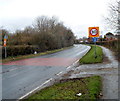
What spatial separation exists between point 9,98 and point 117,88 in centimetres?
449

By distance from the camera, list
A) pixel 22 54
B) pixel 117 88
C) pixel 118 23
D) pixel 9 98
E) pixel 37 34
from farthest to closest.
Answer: pixel 37 34, pixel 22 54, pixel 118 23, pixel 117 88, pixel 9 98

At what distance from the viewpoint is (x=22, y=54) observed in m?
26.2

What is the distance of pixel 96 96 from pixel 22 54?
22096 mm

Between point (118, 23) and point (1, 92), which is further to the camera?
point (118, 23)

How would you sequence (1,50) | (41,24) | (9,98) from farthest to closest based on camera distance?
(41,24) → (1,50) → (9,98)

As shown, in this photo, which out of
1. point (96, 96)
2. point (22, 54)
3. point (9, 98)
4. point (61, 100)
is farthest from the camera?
point (22, 54)

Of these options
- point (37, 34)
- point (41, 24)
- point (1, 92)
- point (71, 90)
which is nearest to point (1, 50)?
point (37, 34)

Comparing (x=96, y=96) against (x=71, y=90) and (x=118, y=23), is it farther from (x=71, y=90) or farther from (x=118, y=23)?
(x=118, y=23)

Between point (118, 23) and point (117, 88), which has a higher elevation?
point (118, 23)

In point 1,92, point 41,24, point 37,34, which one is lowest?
point 1,92

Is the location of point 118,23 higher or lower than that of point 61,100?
higher

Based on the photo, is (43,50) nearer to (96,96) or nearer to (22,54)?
(22,54)

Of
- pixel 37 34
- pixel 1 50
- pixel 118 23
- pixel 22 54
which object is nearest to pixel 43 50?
pixel 37 34

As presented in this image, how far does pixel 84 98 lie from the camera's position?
5234 millimetres
